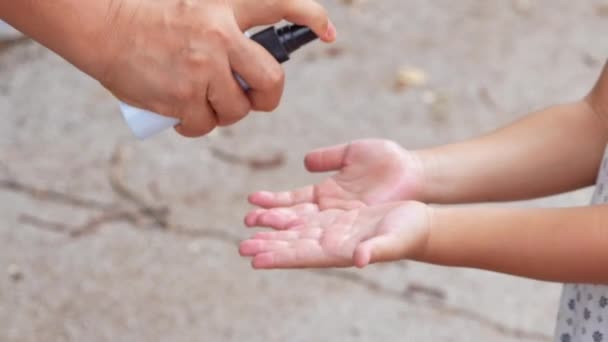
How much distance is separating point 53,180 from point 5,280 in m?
0.26

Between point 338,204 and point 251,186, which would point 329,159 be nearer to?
point 338,204

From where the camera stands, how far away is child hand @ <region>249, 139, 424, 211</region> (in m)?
1.15

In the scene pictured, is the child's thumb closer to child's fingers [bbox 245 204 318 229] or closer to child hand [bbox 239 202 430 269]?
child hand [bbox 239 202 430 269]

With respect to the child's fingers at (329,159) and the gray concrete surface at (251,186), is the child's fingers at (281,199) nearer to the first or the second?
the child's fingers at (329,159)

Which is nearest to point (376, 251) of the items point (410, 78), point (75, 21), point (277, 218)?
point (277, 218)

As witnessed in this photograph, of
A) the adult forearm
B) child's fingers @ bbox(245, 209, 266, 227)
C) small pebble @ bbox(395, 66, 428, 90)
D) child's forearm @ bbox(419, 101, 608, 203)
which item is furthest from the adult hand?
small pebble @ bbox(395, 66, 428, 90)

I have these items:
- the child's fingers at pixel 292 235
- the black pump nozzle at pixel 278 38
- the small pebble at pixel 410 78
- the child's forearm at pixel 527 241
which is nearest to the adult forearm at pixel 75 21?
the black pump nozzle at pixel 278 38

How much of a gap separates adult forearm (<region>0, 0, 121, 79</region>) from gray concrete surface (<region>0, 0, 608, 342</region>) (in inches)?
27.7

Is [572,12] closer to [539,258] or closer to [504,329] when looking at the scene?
[504,329]

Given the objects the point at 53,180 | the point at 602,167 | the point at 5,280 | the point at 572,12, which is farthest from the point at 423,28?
the point at 602,167

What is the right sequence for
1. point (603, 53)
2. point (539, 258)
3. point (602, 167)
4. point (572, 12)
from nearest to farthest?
point (539, 258) < point (602, 167) < point (603, 53) < point (572, 12)

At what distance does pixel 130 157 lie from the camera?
1.96 metres

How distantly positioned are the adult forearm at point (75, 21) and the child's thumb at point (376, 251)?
1.09 ft

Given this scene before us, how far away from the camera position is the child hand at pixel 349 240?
0.97 metres
